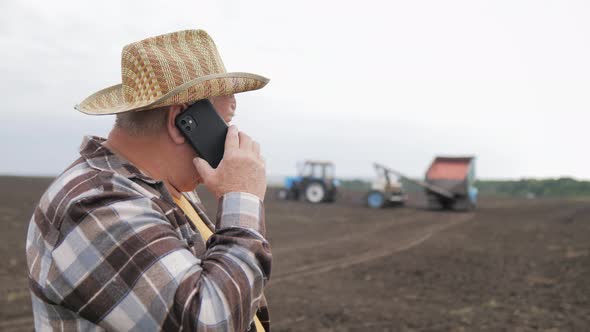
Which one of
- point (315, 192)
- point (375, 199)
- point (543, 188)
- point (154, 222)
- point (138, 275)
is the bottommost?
point (543, 188)

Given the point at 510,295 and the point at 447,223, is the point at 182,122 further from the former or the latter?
the point at 447,223

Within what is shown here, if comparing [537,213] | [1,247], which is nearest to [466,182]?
[537,213]

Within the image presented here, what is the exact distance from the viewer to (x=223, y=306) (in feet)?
4.11

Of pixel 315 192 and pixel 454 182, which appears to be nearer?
pixel 454 182

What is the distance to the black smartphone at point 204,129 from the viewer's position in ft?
4.96

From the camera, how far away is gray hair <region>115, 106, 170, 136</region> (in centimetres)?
151

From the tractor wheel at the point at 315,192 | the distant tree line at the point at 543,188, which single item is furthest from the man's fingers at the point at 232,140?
the distant tree line at the point at 543,188

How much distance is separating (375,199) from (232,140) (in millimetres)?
22022

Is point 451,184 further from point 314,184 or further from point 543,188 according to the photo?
point 543,188

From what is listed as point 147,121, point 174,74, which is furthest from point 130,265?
point 174,74

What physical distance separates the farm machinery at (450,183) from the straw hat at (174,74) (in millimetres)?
21002

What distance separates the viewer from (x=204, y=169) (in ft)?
4.94

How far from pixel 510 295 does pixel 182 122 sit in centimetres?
704

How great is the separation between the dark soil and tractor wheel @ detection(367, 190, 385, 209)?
253 inches
